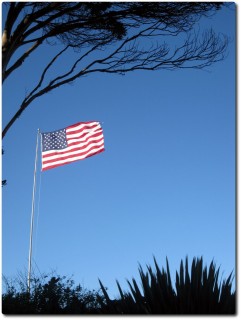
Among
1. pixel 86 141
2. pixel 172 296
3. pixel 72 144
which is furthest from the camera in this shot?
pixel 72 144

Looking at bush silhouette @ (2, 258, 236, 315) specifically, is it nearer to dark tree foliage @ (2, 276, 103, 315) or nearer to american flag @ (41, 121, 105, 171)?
dark tree foliage @ (2, 276, 103, 315)

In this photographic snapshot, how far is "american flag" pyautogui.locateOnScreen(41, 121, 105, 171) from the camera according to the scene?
1171 centimetres

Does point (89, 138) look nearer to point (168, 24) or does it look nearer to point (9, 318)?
point (168, 24)

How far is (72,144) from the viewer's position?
40.3 feet

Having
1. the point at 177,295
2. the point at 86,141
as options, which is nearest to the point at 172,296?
the point at 177,295

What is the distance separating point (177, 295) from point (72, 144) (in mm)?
A: 7608

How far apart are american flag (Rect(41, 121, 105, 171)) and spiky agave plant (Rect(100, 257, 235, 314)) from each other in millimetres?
6556

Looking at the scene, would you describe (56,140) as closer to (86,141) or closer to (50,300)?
(86,141)

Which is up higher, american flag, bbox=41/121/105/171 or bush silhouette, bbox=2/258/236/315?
american flag, bbox=41/121/105/171

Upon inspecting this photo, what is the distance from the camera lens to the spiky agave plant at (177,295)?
485 cm

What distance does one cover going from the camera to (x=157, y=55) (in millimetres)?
8727

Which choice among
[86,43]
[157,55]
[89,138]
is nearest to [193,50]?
[157,55]

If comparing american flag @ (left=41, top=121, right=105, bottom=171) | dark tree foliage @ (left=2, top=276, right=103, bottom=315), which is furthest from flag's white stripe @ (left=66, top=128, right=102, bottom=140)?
dark tree foliage @ (left=2, top=276, right=103, bottom=315)

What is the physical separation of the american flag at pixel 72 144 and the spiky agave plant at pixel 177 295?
6.56 meters
